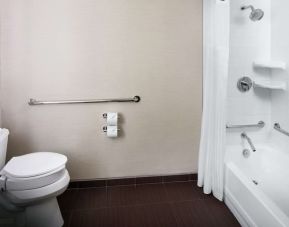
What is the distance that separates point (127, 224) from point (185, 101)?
1.18m

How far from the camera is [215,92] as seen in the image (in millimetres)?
2209

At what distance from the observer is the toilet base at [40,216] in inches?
74.9

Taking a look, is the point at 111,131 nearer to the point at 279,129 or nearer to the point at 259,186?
the point at 259,186

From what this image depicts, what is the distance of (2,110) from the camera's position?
92.5 inches

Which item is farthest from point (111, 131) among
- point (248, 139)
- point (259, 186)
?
point (259, 186)

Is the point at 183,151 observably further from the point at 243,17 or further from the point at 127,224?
the point at 243,17

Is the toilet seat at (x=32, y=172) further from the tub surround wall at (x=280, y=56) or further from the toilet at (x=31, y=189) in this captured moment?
the tub surround wall at (x=280, y=56)

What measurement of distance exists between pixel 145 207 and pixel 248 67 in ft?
5.02

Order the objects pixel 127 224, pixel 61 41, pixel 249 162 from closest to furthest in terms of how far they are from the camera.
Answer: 1. pixel 127 224
2. pixel 61 41
3. pixel 249 162

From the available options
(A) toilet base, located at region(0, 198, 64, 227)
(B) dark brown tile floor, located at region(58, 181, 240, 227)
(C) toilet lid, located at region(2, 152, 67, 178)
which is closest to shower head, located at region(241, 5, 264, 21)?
(B) dark brown tile floor, located at region(58, 181, 240, 227)

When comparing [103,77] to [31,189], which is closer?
[31,189]

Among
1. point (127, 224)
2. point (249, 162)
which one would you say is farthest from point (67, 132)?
point (249, 162)

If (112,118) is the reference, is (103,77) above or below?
above

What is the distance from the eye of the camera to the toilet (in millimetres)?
1783
